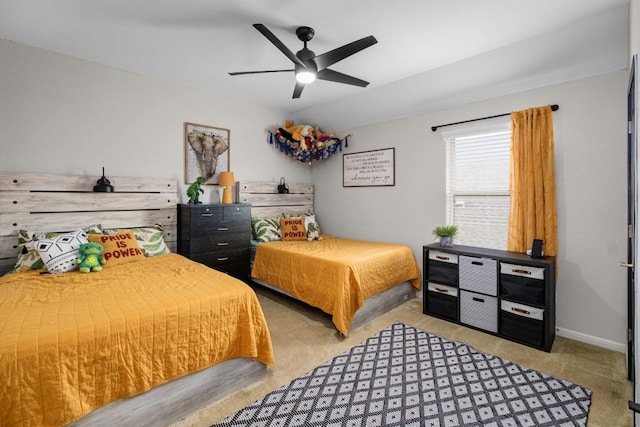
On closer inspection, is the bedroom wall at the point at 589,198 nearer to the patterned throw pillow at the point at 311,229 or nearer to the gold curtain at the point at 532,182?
the gold curtain at the point at 532,182

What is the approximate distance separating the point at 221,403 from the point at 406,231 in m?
2.79

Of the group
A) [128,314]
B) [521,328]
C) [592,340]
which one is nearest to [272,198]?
[128,314]

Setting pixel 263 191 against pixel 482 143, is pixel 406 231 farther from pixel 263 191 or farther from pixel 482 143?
pixel 263 191

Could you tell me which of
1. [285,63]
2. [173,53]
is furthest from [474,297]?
[173,53]

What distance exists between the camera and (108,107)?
3119 mm

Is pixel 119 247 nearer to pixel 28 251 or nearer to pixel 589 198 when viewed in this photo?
pixel 28 251

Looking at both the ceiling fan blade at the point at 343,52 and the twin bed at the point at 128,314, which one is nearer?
the twin bed at the point at 128,314

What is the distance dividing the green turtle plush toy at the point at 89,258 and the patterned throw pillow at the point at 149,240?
0.40 metres

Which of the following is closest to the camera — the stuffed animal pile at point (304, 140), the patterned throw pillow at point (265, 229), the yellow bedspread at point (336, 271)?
the yellow bedspread at point (336, 271)

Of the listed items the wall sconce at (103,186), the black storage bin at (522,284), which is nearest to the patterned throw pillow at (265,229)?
the wall sconce at (103,186)

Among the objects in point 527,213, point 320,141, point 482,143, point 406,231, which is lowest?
point 406,231

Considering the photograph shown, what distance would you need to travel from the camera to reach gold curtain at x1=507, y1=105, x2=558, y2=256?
107 inches

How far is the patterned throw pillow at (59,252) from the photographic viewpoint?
7.79 feet

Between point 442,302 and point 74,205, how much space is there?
3.69 metres
